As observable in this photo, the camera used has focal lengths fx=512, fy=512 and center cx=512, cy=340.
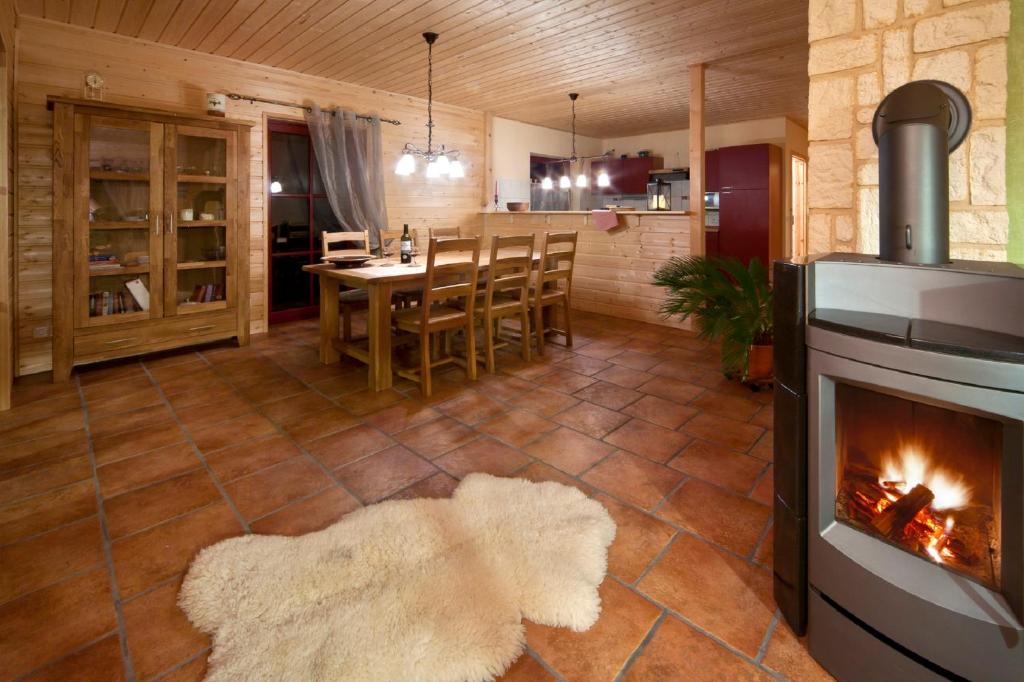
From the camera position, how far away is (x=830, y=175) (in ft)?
5.26

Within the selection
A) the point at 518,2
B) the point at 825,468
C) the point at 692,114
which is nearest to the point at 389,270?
the point at 518,2

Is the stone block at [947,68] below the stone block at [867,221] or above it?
above

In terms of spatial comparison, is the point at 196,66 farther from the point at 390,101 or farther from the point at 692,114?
the point at 692,114

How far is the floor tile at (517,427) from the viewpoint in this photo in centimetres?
254

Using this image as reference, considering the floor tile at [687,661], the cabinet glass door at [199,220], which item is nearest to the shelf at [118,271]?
the cabinet glass door at [199,220]

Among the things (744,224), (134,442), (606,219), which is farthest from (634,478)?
(744,224)

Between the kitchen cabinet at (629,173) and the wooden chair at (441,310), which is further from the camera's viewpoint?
the kitchen cabinet at (629,173)

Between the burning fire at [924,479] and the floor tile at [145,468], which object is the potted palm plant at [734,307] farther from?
the floor tile at [145,468]

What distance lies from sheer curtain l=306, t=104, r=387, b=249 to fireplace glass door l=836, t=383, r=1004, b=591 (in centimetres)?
480

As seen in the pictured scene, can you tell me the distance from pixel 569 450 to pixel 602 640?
1.10m

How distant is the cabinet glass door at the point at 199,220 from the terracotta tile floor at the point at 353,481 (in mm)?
602

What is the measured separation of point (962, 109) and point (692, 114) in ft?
12.0

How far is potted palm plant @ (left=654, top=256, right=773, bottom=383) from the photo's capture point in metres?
3.04

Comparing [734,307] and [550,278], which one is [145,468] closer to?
[550,278]
